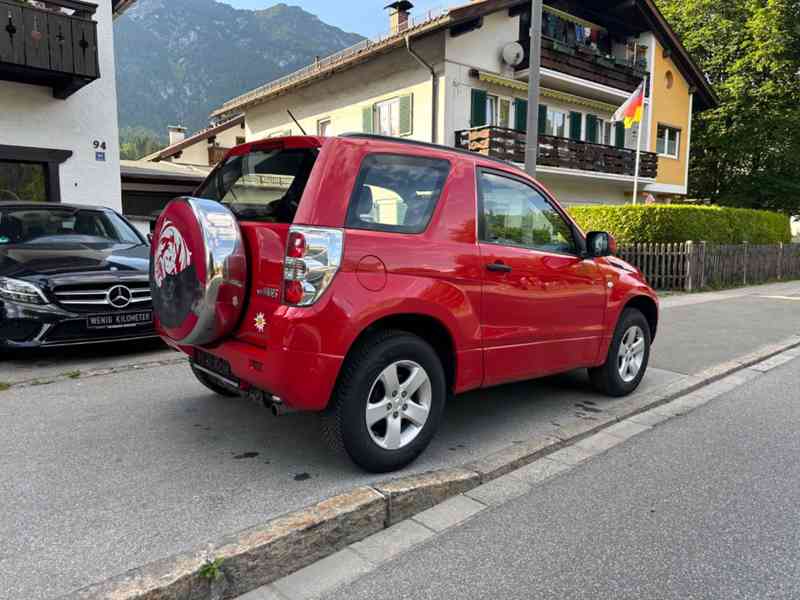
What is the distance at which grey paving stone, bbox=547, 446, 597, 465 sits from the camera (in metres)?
3.95

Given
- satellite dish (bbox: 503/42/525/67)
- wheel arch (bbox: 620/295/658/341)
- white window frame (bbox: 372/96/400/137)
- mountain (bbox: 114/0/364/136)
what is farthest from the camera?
mountain (bbox: 114/0/364/136)

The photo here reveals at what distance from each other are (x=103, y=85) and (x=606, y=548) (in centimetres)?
1247

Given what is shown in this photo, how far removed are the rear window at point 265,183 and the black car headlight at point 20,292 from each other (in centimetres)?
256

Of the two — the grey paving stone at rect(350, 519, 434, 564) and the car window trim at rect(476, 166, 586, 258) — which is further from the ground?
the car window trim at rect(476, 166, 586, 258)

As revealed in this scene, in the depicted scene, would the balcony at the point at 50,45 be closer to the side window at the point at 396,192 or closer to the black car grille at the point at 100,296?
the black car grille at the point at 100,296

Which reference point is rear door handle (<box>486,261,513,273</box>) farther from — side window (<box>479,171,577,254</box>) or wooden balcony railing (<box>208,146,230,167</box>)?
wooden balcony railing (<box>208,146,230,167</box>)

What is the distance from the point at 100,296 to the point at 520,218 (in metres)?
→ 4.02

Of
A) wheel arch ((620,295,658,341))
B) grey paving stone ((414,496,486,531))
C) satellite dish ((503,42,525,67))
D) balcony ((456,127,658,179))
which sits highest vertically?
satellite dish ((503,42,525,67))

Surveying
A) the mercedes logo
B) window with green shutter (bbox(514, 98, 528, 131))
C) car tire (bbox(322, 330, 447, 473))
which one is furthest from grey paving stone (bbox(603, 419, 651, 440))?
window with green shutter (bbox(514, 98, 528, 131))

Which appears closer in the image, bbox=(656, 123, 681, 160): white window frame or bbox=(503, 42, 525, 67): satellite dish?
bbox=(503, 42, 525, 67): satellite dish

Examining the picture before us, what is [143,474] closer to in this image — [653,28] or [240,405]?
[240,405]

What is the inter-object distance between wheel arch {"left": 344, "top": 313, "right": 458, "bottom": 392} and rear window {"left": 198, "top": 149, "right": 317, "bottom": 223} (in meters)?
0.75

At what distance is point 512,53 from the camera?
19.0m

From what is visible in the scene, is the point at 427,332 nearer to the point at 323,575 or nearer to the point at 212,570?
the point at 323,575
